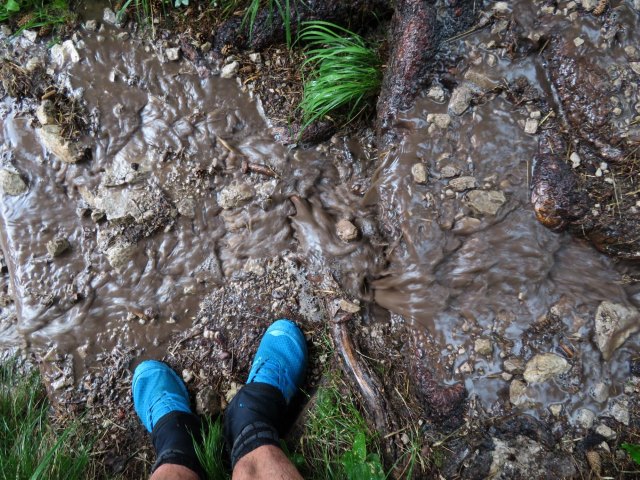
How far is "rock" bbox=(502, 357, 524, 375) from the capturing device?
6.32 ft

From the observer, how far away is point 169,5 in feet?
8.04

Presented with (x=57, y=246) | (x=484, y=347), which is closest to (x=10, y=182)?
(x=57, y=246)

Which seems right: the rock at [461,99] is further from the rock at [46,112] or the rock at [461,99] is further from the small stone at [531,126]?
the rock at [46,112]

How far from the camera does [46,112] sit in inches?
94.7

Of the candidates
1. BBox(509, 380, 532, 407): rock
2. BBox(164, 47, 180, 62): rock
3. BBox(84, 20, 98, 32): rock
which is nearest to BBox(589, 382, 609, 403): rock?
BBox(509, 380, 532, 407): rock

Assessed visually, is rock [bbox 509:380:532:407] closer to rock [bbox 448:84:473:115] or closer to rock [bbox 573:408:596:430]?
rock [bbox 573:408:596:430]

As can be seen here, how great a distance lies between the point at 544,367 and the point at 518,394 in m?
0.17

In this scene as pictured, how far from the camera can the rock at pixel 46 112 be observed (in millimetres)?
2406

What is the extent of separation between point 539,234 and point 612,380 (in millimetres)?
716

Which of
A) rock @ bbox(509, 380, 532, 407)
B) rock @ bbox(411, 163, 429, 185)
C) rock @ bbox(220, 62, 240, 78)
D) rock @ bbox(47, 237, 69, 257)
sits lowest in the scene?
rock @ bbox(509, 380, 532, 407)

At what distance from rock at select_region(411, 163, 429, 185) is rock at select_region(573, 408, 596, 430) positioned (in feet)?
4.13

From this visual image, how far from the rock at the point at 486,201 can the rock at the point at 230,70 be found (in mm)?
1551

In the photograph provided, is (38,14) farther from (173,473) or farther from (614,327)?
(614,327)

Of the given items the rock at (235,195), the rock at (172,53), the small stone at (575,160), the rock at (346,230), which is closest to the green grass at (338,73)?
the rock at (235,195)
